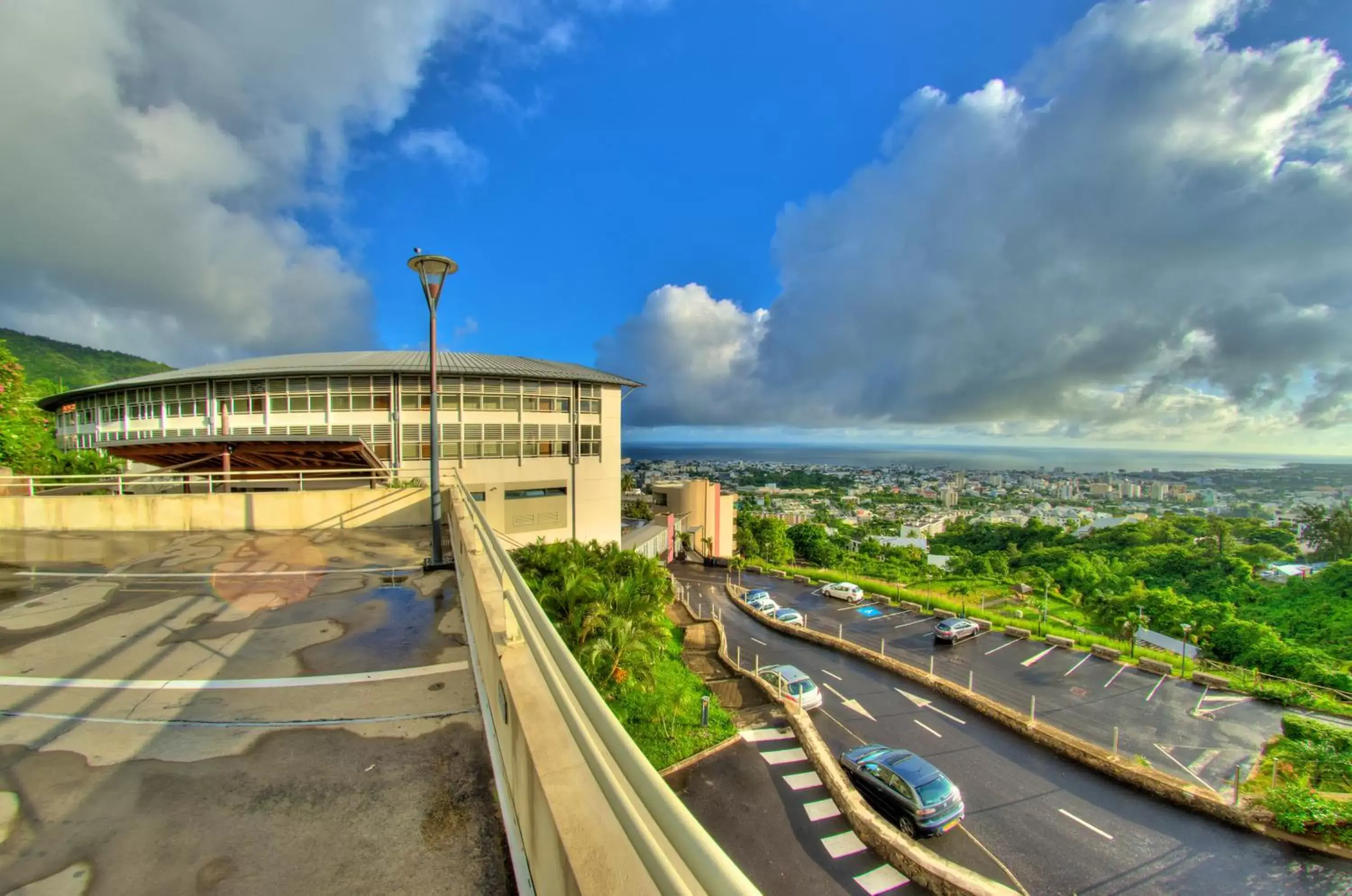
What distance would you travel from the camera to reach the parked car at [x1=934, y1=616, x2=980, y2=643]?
3116 cm

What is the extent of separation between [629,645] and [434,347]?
1039 centimetres

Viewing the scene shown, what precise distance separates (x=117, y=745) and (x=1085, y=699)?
1319 inches

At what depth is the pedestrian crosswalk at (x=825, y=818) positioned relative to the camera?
1188cm

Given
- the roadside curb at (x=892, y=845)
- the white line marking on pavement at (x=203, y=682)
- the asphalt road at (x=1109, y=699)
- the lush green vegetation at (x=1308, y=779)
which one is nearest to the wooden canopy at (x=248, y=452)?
the white line marking on pavement at (x=203, y=682)

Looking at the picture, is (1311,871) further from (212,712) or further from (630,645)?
(212,712)

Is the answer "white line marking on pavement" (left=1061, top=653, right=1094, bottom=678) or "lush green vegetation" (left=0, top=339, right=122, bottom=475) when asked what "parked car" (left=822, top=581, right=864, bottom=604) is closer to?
"white line marking on pavement" (left=1061, top=653, right=1094, bottom=678)

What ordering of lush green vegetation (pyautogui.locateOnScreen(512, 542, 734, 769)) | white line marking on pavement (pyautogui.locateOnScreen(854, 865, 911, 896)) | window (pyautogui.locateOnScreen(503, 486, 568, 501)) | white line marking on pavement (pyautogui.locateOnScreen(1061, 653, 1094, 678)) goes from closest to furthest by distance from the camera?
white line marking on pavement (pyautogui.locateOnScreen(854, 865, 911, 896))
lush green vegetation (pyautogui.locateOnScreen(512, 542, 734, 769))
white line marking on pavement (pyautogui.locateOnScreen(1061, 653, 1094, 678))
window (pyautogui.locateOnScreen(503, 486, 568, 501))

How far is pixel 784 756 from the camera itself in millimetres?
15953

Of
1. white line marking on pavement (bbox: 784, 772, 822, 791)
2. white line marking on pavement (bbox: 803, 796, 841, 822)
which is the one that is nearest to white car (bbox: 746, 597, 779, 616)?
white line marking on pavement (bbox: 784, 772, 822, 791)

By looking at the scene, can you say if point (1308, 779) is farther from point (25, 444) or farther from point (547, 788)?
point (25, 444)

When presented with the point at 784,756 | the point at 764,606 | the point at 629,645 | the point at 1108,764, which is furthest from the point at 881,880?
the point at 764,606

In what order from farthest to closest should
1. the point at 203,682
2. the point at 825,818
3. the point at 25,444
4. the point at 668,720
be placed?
the point at 25,444, the point at 668,720, the point at 825,818, the point at 203,682

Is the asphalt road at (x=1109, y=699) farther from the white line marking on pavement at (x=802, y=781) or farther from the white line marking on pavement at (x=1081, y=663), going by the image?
the white line marking on pavement at (x=802, y=781)

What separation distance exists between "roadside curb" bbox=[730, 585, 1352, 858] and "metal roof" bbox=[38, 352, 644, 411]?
20998 mm
